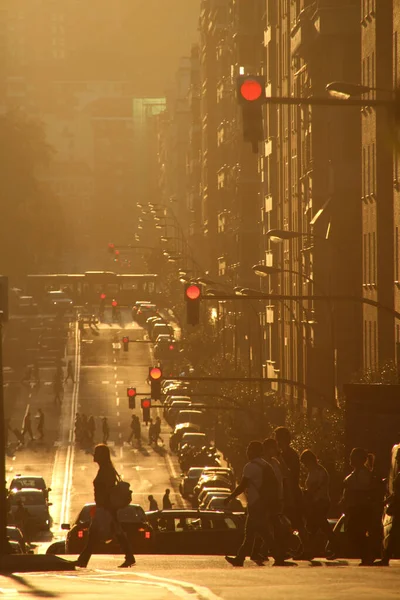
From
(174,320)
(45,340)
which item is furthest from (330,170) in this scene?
(174,320)

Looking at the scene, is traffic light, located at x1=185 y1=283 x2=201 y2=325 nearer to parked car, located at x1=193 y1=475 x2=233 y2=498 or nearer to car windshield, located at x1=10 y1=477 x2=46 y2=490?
parked car, located at x1=193 y1=475 x2=233 y2=498

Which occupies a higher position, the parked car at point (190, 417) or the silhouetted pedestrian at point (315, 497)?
the parked car at point (190, 417)

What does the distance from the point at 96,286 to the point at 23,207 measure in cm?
1017

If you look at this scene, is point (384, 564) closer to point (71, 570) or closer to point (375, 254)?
point (71, 570)

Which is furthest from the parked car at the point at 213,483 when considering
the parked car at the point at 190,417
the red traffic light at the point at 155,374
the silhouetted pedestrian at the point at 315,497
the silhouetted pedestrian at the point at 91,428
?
the silhouetted pedestrian at the point at 315,497

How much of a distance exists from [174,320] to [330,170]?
76.4 m

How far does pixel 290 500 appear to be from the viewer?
2245 centimetres

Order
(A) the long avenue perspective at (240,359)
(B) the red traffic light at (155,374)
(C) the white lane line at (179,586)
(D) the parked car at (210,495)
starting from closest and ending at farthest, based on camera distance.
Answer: (C) the white lane line at (179,586) < (A) the long avenue perspective at (240,359) < (D) the parked car at (210,495) < (B) the red traffic light at (155,374)

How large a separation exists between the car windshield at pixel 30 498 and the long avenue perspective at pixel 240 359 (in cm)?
12

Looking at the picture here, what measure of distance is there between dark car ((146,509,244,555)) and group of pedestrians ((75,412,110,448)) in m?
54.5

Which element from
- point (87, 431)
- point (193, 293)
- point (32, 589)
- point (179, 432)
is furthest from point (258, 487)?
Answer: point (87, 431)

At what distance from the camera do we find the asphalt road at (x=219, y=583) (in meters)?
15.8

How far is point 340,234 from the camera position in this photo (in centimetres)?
6750

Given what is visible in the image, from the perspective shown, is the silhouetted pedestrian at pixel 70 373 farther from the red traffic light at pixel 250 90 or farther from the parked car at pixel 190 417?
the red traffic light at pixel 250 90
